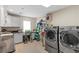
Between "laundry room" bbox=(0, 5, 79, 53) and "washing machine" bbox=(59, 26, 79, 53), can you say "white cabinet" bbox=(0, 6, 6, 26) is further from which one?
"washing machine" bbox=(59, 26, 79, 53)

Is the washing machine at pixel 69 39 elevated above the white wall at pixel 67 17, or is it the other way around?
the white wall at pixel 67 17

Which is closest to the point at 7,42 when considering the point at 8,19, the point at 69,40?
the point at 8,19

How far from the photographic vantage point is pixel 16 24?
2.23m

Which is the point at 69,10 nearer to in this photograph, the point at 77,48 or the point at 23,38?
the point at 77,48

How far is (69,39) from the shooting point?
1.65 m

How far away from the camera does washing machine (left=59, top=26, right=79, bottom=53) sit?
56.5 inches

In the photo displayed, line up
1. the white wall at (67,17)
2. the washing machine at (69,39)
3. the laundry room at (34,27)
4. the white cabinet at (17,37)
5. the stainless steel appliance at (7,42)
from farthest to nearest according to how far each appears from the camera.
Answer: the white cabinet at (17,37) < the white wall at (67,17) < the stainless steel appliance at (7,42) < the laundry room at (34,27) < the washing machine at (69,39)

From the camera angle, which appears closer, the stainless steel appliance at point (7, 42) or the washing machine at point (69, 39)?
the washing machine at point (69, 39)

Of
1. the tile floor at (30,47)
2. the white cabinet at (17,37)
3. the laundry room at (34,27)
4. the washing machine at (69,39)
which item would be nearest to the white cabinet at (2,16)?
the laundry room at (34,27)

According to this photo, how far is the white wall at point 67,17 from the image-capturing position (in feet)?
6.73

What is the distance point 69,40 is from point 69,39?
0.02m

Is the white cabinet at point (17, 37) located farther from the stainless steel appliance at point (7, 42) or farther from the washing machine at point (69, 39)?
the washing machine at point (69, 39)
